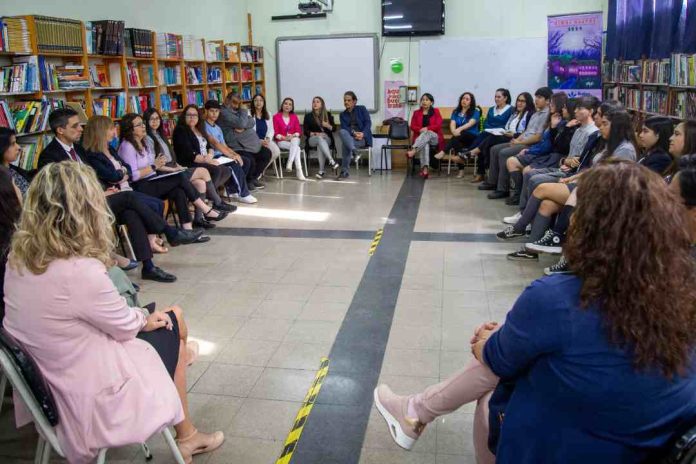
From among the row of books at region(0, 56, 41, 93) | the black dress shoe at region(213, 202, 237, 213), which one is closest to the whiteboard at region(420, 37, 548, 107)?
the black dress shoe at region(213, 202, 237, 213)

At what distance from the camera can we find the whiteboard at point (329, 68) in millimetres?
9398

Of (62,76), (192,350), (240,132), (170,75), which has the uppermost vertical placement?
(170,75)

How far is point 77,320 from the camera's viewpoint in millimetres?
1762

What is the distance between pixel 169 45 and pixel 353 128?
9.52ft

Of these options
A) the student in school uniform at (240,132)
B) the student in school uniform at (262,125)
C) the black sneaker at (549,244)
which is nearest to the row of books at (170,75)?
the student in school uniform at (240,132)

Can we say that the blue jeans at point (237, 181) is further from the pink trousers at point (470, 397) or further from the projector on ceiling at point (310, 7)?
the pink trousers at point (470, 397)

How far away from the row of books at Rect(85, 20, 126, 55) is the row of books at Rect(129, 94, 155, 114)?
524 millimetres

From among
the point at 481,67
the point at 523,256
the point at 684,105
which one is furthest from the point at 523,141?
the point at 523,256

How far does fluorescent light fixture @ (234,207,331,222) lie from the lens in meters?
6.14

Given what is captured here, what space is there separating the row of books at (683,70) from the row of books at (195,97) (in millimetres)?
5510

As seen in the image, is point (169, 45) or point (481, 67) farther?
point (481, 67)

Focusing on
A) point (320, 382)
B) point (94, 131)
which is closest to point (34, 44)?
point (94, 131)

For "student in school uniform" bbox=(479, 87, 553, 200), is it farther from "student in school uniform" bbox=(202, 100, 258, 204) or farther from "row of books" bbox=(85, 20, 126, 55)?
"row of books" bbox=(85, 20, 126, 55)

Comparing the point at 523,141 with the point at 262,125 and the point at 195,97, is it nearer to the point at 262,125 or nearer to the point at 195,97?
the point at 262,125
